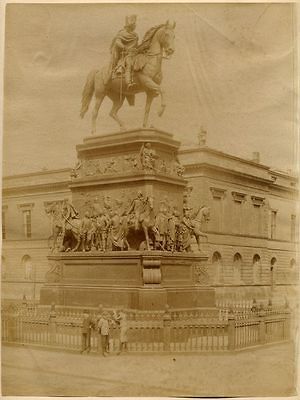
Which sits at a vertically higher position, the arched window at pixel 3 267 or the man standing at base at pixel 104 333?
the arched window at pixel 3 267

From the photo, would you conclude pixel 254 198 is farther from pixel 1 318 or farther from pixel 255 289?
pixel 1 318

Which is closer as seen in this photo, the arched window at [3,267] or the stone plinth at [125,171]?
the arched window at [3,267]

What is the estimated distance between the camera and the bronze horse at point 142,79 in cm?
1179

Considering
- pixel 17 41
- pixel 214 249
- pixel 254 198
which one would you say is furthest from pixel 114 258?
pixel 17 41

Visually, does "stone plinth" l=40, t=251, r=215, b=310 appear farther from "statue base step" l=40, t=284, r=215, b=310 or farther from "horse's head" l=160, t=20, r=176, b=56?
"horse's head" l=160, t=20, r=176, b=56

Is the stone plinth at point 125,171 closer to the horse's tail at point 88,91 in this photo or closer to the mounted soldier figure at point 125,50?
the horse's tail at point 88,91

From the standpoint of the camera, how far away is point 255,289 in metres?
12.2

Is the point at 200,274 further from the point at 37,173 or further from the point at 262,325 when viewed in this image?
the point at 37,173

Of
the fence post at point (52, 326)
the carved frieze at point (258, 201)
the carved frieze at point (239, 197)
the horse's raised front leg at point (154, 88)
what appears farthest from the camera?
the carved frieze at point (239, 197)

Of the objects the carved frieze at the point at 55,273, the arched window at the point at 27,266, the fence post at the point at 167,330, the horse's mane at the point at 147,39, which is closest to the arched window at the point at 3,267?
the arched window at the point at 27,266

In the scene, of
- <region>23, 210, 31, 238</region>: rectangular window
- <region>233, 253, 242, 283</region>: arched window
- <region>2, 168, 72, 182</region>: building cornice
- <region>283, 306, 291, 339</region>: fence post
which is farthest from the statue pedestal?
<region>283, 306, 291, 339</region>: fence post

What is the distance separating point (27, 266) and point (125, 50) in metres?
3.27

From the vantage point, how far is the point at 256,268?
1262 cm

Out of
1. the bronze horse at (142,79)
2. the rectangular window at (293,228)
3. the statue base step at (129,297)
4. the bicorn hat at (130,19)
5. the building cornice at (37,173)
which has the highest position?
the bicorn hat at (130,19)
